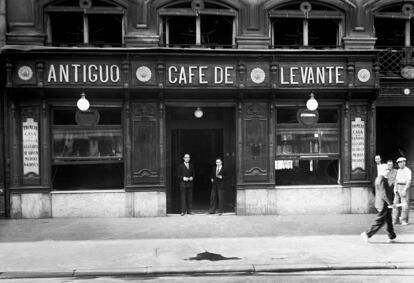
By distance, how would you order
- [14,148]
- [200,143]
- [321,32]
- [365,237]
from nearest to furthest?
1. [365,237]
2. [14,148]
3. [321,32]
4. [200,143]

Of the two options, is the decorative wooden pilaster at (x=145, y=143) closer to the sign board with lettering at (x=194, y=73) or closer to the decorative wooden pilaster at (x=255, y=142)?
the sign board with lettering at (x=194, y=73)

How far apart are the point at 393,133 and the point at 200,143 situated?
6.82 meters

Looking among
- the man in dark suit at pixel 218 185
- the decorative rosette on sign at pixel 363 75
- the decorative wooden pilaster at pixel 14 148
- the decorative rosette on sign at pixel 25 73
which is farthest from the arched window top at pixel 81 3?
the decorative rosette on sign at pixel 363 75

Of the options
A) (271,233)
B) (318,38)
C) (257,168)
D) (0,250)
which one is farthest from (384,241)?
(0,250)

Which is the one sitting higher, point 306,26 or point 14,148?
point 306,26

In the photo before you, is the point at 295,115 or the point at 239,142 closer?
the point at 239,142

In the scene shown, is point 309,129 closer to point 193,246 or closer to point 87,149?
point 193,246

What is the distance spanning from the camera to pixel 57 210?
1492 centimetres

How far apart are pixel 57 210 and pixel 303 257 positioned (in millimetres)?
7834

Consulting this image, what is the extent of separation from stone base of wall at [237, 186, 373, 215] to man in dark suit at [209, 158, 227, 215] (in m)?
0.53

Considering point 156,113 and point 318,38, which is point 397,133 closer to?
point 318,38

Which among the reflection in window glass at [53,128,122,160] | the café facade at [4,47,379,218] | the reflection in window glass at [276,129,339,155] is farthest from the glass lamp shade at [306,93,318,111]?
the reflection in window glass at [53,128,122,160]

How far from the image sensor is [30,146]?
14.8 meters

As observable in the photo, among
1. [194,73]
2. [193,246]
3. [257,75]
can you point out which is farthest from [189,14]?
[193,246]
